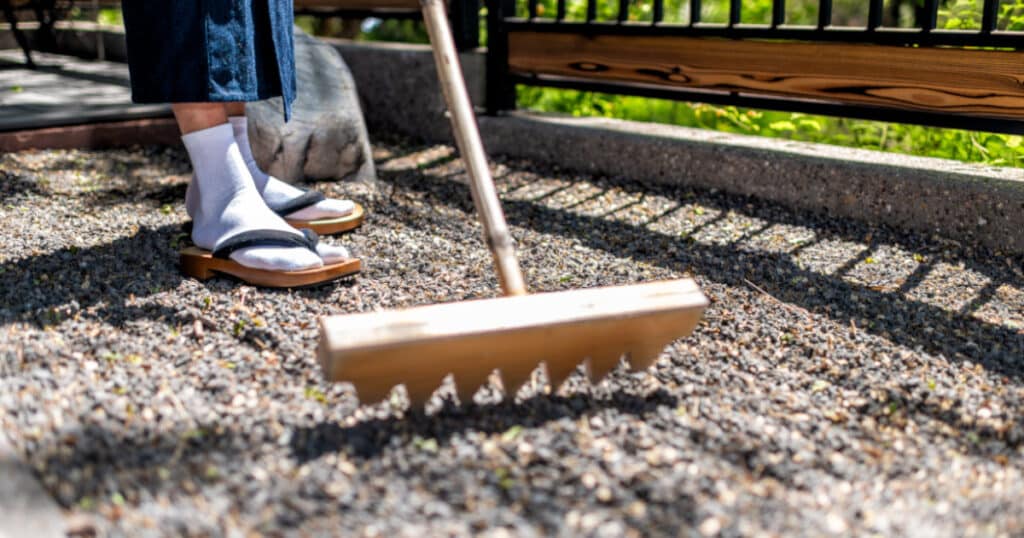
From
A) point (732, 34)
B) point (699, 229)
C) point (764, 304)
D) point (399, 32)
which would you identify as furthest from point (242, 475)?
point (399, 32)

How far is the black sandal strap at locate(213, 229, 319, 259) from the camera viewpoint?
2363 mm

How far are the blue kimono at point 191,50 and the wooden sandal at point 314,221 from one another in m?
0.47

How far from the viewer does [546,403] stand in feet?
5.76

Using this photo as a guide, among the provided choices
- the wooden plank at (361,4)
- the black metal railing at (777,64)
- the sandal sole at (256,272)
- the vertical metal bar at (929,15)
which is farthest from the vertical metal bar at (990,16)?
the wooden plank at (361,4)

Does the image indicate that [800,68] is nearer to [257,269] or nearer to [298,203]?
[298,203]

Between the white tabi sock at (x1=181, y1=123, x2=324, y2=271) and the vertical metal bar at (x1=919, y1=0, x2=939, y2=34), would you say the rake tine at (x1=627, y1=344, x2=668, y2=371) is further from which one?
the vertical metal bar at (x1=919, y1=0, x2=939, y2=34)

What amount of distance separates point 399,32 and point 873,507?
19.4 ft

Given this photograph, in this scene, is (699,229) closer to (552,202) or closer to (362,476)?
(552,202)

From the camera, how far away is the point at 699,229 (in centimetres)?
305

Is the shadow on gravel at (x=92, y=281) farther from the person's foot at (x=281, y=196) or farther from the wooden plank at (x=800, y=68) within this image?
the wooden plank at (x=800, y=68)

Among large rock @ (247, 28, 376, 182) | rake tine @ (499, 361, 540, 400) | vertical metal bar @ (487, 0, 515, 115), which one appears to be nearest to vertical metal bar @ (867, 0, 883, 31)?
vertical metal bar @ (487, 0, 515, 115)

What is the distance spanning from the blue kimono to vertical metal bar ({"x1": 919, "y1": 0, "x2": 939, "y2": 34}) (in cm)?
199

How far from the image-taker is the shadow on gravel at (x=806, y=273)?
86.6 inches

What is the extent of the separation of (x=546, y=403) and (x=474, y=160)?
0.52m
